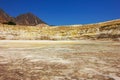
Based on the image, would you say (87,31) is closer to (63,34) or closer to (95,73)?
(63,34)

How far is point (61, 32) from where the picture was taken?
135 ft

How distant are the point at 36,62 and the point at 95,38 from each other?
26.1 m

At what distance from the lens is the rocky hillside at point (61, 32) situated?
36.4 meters

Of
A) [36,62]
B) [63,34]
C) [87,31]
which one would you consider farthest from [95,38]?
[36,62]

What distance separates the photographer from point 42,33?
41.1 meters

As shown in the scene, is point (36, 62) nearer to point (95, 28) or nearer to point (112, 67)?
point (112, 67)

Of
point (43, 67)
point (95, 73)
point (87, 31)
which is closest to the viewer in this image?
point (95, 73)

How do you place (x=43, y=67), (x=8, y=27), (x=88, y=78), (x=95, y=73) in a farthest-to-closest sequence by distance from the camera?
1. (x=8, y=27)
2. (x=43, y=67)
3. (x=95, y=73)
4. (x=88, y=78)

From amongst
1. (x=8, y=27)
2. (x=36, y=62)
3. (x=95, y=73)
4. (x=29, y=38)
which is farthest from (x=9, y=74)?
(x=8, y=27)

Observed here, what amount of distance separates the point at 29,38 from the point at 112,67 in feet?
99.6

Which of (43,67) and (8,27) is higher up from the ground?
(8,27)

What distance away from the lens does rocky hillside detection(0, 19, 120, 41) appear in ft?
119

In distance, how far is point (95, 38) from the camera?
119 feet

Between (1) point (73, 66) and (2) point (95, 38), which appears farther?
(2) point (95, 38)
